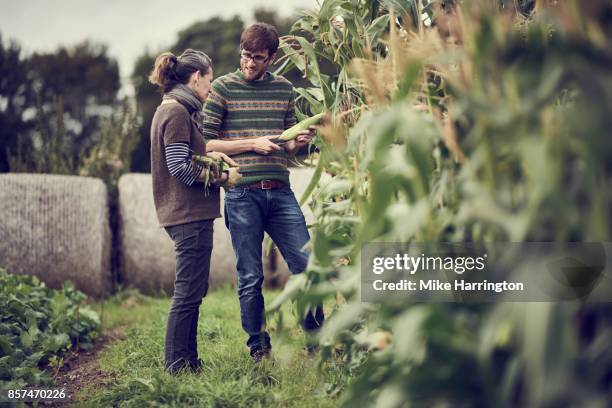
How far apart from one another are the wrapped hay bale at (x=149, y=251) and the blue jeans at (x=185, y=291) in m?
2.64

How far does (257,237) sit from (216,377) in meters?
0.78

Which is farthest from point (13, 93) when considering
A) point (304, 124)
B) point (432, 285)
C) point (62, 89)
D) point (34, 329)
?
point (432, 285)

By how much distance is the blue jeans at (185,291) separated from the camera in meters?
3.20

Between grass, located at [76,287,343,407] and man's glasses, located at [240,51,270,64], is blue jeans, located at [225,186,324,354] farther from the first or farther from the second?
man's glasses, located at [240,51,270,64]

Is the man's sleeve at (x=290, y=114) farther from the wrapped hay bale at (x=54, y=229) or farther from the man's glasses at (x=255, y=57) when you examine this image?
the wrapped hay bale at (x=54, y=229)

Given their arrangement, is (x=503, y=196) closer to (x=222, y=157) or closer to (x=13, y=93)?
(x=222, y=157)

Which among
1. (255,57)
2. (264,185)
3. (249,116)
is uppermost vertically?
(255,57)

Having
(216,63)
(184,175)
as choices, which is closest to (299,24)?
(184,175)

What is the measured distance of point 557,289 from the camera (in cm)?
163

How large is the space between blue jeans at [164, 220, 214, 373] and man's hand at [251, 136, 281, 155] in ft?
1.61

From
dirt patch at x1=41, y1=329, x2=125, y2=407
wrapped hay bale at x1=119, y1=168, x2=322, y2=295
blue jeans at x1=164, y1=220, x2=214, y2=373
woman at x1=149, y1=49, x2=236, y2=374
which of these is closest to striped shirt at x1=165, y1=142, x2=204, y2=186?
woman at x1=149, y1=49, x2=236, y2=374

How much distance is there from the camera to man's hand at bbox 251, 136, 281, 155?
3.39m

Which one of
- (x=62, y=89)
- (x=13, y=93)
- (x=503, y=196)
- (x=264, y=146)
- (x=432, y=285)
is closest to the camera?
(x=503, y=196)

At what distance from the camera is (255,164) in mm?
3449
